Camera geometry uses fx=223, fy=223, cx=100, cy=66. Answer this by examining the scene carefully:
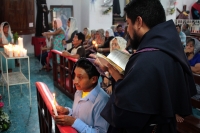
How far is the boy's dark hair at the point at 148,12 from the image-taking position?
1.17m

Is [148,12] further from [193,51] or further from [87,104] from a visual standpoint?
[193,51]

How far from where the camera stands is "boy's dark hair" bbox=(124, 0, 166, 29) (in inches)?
46.3

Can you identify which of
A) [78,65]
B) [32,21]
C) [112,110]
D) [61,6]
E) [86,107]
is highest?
[61,6]

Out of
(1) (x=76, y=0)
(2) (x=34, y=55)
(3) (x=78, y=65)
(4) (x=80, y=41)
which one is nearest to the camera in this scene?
(3) (x=78, y=65)

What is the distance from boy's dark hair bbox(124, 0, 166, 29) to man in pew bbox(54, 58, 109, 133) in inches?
22.9

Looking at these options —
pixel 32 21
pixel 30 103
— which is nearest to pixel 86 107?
pixel 30 103

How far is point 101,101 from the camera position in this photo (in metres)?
1.56

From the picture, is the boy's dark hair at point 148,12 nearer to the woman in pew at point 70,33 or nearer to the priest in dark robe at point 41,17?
the woman in pew at point 70,33

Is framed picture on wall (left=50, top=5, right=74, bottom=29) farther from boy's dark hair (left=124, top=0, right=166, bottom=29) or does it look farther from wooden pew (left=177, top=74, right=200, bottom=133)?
boy's dark hair (left=124, top=0, right=166, bottom=29)

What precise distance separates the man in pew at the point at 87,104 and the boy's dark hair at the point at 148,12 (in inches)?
22.9

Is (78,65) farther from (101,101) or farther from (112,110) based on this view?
(112,110)

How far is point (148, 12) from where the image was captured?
117cm

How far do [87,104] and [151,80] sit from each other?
26.1 inches

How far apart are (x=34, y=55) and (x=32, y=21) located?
1.45m
